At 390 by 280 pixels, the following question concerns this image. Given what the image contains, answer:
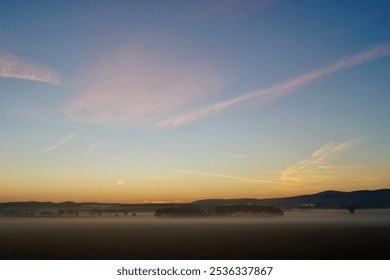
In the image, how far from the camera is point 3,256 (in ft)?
150
